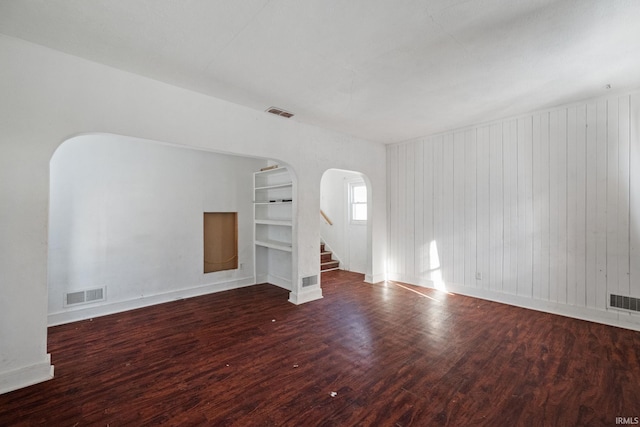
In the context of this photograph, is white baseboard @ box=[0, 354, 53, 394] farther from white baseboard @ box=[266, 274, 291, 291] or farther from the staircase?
the staircase

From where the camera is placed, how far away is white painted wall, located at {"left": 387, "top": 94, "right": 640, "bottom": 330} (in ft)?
11.2

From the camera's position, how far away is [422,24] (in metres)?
2.10

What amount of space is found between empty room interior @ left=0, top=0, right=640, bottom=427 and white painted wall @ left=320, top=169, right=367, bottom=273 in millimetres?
974

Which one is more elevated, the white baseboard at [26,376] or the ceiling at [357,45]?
the ceiling at [357,45]

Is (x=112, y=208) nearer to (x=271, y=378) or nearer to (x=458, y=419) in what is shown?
(x=271, y=378)

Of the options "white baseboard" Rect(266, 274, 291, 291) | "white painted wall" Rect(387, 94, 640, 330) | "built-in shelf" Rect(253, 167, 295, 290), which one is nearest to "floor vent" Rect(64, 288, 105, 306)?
"built-in shelf" Rect(253, 167, 295, 290)

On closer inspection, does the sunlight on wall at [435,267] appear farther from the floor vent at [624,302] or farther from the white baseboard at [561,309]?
the floor vent at [624,302]

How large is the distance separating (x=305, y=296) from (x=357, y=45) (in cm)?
355

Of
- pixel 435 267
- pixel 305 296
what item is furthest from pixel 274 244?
pixel 435 267

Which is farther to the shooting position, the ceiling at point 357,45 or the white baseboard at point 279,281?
the white baseboard at point 279,281

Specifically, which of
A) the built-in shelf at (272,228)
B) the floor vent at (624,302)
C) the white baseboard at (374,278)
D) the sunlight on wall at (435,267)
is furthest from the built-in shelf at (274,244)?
the floor vent at (624,302)

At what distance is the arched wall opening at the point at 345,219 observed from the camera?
21.9 feet

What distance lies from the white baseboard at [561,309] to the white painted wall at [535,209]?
1 cm

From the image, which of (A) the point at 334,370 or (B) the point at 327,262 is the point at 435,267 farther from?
(A) the point at 334,370
